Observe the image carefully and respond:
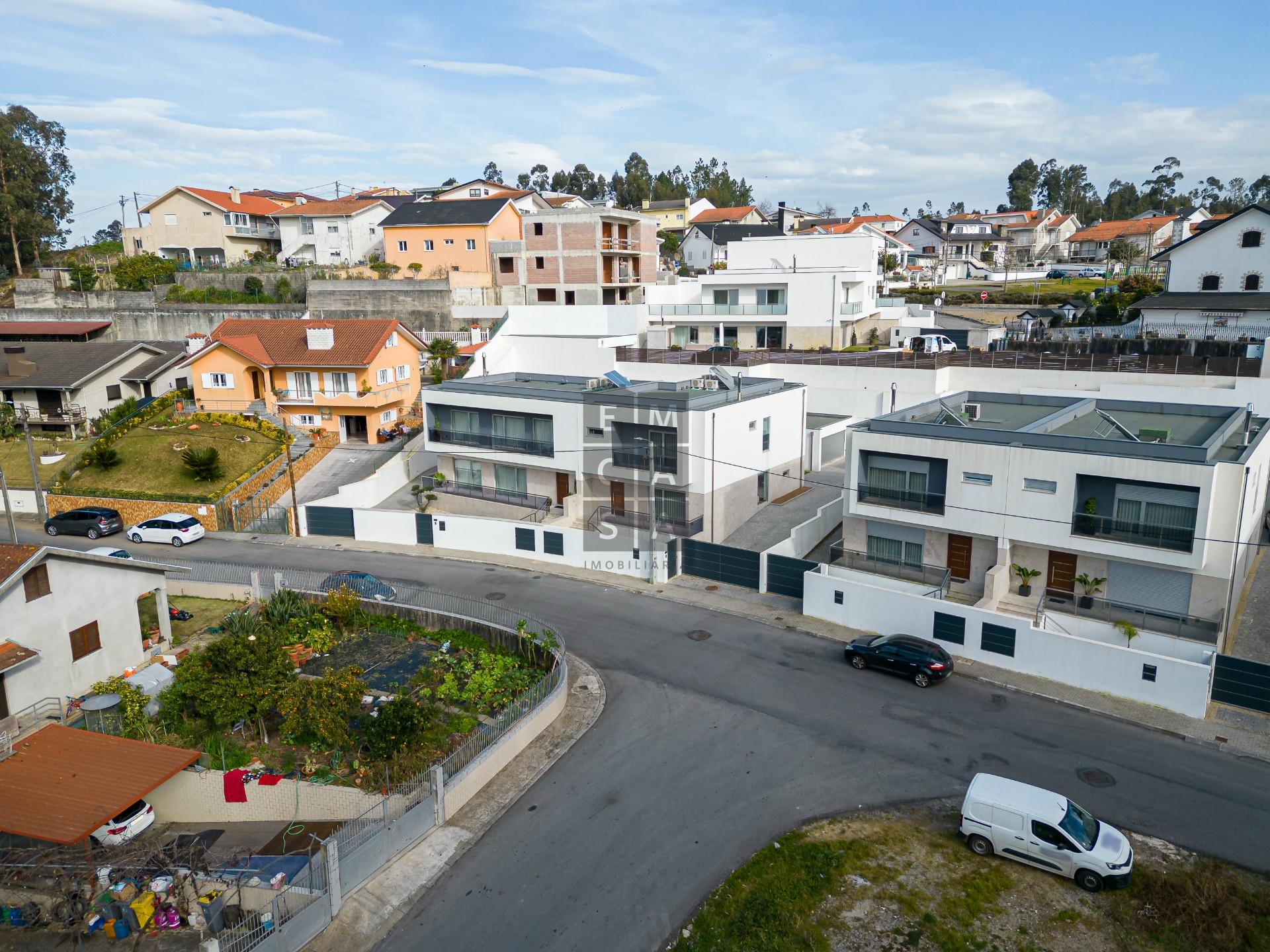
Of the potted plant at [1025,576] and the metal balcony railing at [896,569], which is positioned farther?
the metal balcony railing at [896,569]

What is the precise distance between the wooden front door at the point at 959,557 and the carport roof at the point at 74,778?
2243cm

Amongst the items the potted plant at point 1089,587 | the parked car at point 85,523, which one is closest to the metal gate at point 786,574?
the potted plant at point 1089,587

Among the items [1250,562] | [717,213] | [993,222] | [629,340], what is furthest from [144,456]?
[993,222]

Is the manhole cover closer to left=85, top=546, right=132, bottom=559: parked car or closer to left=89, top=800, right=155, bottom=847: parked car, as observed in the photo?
left=89, top=800, right=155, bottom=847: parked car

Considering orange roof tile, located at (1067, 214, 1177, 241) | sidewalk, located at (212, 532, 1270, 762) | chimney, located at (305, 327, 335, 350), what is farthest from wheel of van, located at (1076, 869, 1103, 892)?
orange roof tile, located at (1067, 214, 1177, 241)

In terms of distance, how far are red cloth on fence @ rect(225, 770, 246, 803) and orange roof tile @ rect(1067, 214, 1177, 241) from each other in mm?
117591

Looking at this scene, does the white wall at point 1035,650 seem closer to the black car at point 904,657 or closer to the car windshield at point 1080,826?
the black car at point 904,657

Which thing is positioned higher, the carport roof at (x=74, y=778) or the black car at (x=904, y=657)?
the carport roof at (x=74, y=778)

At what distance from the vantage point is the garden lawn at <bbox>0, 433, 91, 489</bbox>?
43656 mm

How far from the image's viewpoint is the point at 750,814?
56.6 feet

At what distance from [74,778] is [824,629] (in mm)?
19992

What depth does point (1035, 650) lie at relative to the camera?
76.5 ft

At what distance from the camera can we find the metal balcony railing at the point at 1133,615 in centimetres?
2348

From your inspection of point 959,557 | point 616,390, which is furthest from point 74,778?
point 959,557
